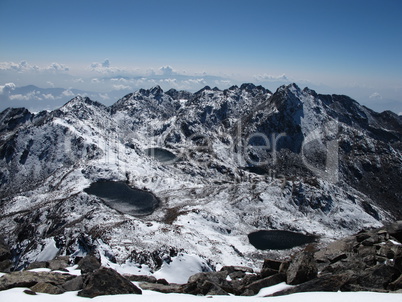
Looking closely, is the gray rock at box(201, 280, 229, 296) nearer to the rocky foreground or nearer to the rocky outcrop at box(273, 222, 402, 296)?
the rocky foreground

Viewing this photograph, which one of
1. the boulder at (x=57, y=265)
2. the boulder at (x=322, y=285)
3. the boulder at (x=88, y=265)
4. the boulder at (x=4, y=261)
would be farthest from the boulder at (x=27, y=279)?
the boulder at (x=322, y=285)

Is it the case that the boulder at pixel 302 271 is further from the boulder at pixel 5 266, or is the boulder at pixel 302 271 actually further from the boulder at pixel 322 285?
the boulder at pixel 5 266

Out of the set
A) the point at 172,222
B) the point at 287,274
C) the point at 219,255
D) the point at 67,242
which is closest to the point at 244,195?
the point at 172,222

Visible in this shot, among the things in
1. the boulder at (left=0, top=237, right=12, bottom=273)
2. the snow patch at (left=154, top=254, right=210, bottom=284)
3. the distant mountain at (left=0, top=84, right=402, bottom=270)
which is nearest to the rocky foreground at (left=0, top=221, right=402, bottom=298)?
the boulder at (left=0, top=237, right=12, bottom=273)

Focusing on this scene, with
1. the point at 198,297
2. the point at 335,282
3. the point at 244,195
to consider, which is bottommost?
the point at 244,195

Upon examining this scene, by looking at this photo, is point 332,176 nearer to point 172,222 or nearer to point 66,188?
point 172,222
